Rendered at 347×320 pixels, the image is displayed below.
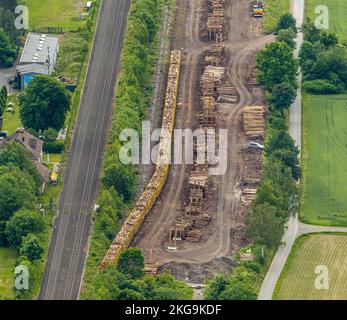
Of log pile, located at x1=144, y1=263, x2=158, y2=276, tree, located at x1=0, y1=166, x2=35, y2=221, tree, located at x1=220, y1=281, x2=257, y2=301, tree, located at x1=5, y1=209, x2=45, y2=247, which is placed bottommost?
tree, located at x1=220, y1=281, x2=257, y2=301

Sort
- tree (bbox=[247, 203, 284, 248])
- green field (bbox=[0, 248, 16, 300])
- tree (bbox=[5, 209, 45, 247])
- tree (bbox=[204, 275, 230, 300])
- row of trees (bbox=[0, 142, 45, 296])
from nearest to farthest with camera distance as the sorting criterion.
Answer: tree (bbox=[204, 275, 230, 300]), green field (bbox=[0, 248, 16, 300]), row of trees (bbox=[0, 142, 45, 296]), tree (bbox=[5, 209, 45, 247]), tree (bbox=[247, 203, 284, 248])

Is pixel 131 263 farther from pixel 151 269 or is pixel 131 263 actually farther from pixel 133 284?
pixel 133 284

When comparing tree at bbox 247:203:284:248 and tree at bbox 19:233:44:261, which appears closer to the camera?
tree at bbox 19:233:44:261

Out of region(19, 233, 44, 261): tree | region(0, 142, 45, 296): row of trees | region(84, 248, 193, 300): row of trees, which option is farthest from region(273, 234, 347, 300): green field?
region(0, 142, 45, 296): row of trees

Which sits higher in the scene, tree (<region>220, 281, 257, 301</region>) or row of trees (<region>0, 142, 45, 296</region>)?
row of trees (<region>0, 142, 45, 296</region>)

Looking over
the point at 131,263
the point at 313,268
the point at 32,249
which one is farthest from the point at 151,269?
the point at 313,268

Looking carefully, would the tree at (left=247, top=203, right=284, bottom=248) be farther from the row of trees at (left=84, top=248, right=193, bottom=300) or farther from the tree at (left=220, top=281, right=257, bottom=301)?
the tree at (left=220, top=281, right=257, bottom=301)

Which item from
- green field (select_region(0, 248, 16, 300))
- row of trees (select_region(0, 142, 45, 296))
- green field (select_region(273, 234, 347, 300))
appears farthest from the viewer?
row of trees (select_region(0, 142, 45, 296))
